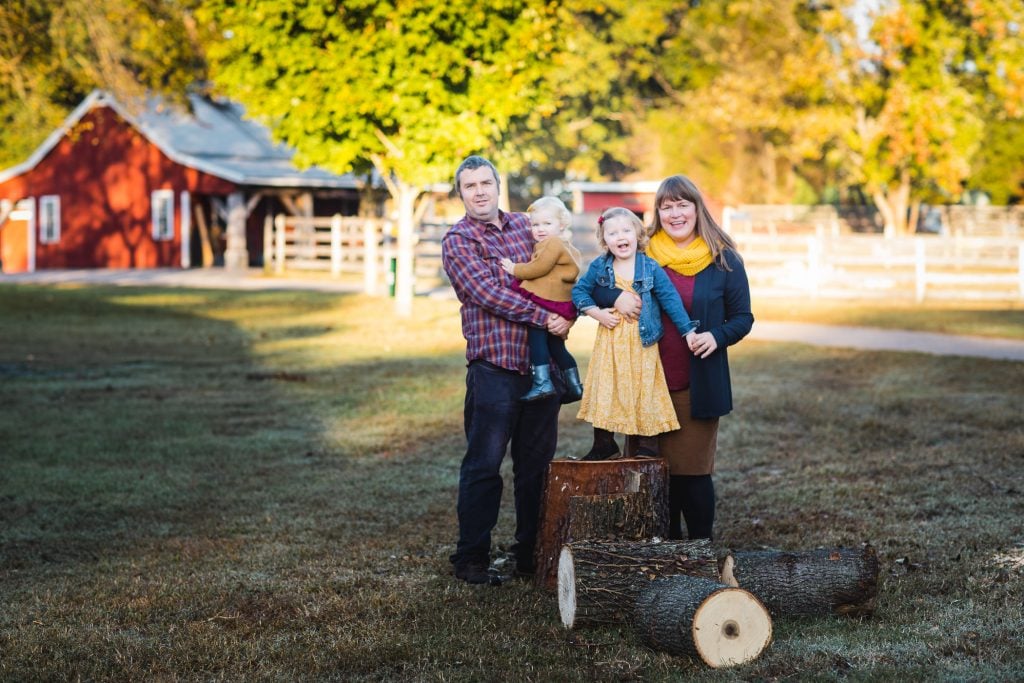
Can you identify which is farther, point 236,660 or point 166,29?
point 166,29

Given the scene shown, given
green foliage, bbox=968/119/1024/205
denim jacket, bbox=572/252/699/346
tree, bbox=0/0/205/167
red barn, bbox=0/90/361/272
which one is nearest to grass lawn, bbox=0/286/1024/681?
denim jacket, bbox=572/252/699/346

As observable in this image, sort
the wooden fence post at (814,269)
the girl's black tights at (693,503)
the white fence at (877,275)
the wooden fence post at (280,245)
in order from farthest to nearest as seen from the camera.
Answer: the wooden fence post at (280,245) < the wooden fence post at (814,269) < the white fence at (877,275) < the girl's black tights at (693,503)

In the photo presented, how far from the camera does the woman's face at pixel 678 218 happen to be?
580 centimetres

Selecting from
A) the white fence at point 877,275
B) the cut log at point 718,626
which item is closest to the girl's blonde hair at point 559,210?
the cut log at point 718,626

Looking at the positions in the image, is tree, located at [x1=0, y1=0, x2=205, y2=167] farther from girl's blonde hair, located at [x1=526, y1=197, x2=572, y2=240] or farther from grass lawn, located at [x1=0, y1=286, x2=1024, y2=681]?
girl's blonde hair, located at [x1=526, y1=197, x2=572, y2=240]

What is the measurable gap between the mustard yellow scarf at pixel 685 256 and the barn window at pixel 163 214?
121 ft

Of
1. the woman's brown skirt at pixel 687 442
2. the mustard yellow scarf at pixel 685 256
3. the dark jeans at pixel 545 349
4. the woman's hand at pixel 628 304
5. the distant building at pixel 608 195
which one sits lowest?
the woman's brown skirt at pixel 687 442

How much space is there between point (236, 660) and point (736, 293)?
8.86ft

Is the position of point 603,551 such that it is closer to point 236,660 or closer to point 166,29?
point 236,660

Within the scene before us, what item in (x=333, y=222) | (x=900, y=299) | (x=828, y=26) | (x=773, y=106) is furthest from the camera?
(x=773, y=106)

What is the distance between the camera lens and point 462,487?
6262 mm

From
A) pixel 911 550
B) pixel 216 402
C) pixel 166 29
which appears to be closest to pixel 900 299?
pixel 166 29

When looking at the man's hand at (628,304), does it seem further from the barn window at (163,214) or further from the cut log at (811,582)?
the barn window at (163,214)

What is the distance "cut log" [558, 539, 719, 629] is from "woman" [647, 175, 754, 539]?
0.61 metres
